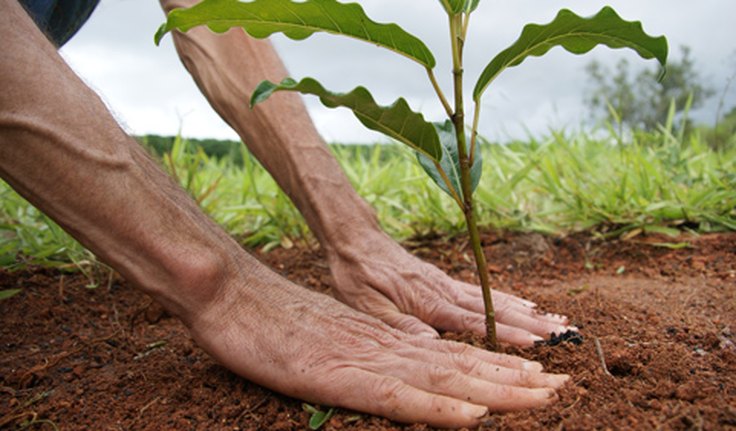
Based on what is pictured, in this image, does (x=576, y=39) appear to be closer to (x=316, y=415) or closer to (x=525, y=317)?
(x=525, y=317)

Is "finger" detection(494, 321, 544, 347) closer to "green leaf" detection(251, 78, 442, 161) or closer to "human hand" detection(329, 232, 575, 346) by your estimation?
"human hand" detection(329, 232, 575, 346)

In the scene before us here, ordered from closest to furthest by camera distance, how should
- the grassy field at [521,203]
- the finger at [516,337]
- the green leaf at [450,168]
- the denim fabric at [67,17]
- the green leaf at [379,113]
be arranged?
the green leaf at [379,113]
the green leaf at [450,168]
the finger at [516,337]
the denim fabric at [67,17]
the grassy field at [521,203]

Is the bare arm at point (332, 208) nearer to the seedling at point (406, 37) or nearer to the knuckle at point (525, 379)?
the knuckle at point (525, 379)

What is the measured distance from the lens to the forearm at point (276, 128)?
5.74ft

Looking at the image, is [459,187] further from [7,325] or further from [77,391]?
[7,325]

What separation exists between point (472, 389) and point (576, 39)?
0.63 m

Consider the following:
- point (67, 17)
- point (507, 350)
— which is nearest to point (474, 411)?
point (507, 350)

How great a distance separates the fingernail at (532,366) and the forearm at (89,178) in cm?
62

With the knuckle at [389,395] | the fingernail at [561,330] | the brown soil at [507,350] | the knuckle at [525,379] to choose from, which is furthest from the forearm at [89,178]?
the fingernail at [561,330]

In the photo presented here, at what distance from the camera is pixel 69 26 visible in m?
2.12

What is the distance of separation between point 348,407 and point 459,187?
0.46 m

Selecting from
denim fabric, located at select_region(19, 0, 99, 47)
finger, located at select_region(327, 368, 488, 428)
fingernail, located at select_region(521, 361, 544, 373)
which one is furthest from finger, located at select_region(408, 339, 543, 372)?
denim fabric, located at select_region(19, 0, 99, 47)

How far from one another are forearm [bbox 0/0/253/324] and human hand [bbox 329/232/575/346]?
0.51m

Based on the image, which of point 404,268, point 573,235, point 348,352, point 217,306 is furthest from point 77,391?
point 573,235
